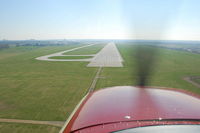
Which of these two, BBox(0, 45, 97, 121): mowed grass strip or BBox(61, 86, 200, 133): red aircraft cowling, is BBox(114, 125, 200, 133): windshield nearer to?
BBox(61, 86, 200, 133): red aircraft cowling

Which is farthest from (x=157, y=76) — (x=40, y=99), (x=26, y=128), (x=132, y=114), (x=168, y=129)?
(x=168, y=129)

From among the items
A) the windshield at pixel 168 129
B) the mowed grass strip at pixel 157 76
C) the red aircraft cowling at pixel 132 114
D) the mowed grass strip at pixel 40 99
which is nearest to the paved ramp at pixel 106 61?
the mowed grass strip at pixel 157 76

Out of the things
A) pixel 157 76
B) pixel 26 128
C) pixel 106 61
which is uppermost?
pixel 106 61

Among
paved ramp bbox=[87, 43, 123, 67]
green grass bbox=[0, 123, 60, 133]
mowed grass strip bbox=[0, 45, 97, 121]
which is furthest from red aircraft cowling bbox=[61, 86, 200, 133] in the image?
paved ramp bbox=[87, 43, 123, 67]

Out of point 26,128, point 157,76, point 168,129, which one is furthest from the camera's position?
point 157,76

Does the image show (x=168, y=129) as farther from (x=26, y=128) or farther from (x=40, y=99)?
(x=40, y=99)

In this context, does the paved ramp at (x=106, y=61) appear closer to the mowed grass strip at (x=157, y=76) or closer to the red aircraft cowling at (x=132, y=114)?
the mowed grass strip at (x=157, y=76)

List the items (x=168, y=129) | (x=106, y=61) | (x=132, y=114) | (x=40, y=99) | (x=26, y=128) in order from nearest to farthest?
(x=168, y=129) < (x=132, y=114) < (x=26, y=128) < (x=40, y=99) < (x=106, y=61)

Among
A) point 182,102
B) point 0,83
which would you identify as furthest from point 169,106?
point 0,83

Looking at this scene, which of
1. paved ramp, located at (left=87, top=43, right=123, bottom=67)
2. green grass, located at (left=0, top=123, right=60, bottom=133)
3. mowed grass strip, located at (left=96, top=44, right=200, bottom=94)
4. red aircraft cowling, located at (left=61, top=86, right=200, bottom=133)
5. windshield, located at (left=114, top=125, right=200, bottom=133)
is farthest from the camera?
paved ramp, located at (left=87, top=43, right=123, bottom=67)

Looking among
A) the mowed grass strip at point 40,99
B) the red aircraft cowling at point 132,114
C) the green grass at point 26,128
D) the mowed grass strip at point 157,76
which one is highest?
the red aircraft cowling at point 132,114
